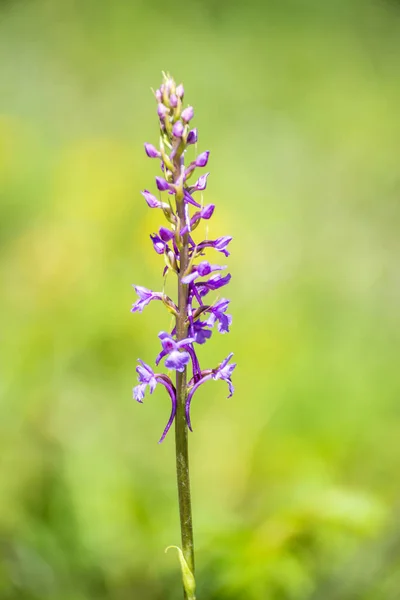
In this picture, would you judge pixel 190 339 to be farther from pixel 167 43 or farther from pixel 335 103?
pixel 167 43

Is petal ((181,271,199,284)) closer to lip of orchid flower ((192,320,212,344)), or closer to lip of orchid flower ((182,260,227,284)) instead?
lip of orchid flower ((182,260,227,284))

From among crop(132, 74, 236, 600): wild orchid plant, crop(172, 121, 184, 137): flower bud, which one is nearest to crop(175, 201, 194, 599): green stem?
crop(132, 74, 236, 600): wild orchid plant

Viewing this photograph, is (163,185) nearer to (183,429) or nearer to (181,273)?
(181,273)

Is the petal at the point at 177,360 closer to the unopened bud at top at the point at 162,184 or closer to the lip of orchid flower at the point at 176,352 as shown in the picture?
the lip of orchid flower at the point at 176,352

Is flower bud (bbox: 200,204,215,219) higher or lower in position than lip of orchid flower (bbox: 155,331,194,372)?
higher

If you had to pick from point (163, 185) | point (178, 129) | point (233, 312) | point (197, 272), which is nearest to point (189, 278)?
point (197, 272)

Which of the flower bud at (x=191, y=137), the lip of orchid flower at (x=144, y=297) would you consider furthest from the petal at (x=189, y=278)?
the flower bud at (x=191, y=137)

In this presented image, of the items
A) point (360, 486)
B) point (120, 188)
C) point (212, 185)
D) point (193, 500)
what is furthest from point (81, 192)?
point (360, 486)

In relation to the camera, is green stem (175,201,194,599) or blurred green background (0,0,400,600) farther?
blurred green background (0,0,400,600)

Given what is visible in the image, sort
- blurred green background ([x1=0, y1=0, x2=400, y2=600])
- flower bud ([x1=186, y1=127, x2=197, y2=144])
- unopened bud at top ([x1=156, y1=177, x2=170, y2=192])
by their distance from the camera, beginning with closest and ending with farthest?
unopened bud at top ([x1=156, y1=177, x2=170, y2=192]), flower bud ([x1=186, y1=127, x2=197, y2=144]), blurred green background ([x1=0, y1=0, x2=400, y2=600])
